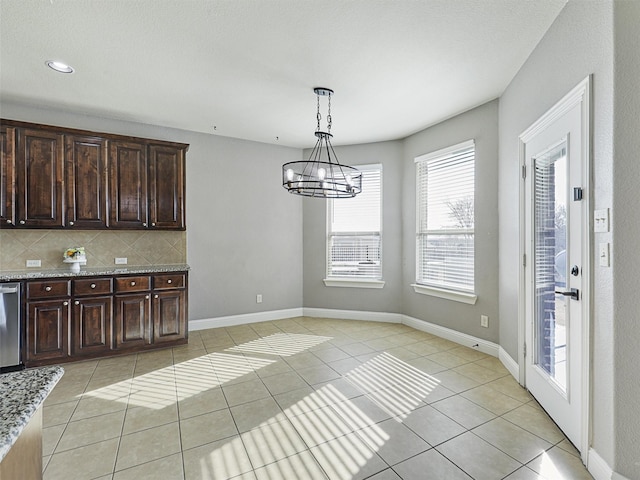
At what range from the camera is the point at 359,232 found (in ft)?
16.8

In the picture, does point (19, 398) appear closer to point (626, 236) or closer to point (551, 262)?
point (626, 236)

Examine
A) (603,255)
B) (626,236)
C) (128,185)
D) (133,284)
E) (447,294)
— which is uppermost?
(128,185)

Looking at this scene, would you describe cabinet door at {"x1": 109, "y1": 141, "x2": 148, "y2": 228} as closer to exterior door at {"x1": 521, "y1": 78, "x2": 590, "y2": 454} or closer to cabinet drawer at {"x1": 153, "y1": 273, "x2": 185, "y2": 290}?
cabinet drawer at {"x1": 153, "y1": 273, "x2": 185, "y2": 290}

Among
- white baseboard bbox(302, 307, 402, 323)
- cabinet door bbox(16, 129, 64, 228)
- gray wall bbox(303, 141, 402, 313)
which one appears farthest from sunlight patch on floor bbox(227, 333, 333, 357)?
cabinet door bbox(16, 129, 64, 228)

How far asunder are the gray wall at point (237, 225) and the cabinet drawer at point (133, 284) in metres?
0.84

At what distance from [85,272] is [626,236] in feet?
14.8

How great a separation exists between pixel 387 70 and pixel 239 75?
137cm

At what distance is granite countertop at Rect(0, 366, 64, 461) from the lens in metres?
0.67

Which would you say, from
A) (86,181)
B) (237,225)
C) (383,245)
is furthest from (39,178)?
(383,245)

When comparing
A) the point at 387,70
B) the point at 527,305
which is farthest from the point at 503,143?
the point at 527,305

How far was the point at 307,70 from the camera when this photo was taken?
2.90 meters

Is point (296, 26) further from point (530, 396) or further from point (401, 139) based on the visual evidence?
point (530, 396)

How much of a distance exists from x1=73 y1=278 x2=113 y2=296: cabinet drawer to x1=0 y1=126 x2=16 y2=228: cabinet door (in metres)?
0.93

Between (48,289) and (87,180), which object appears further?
(87,180)
